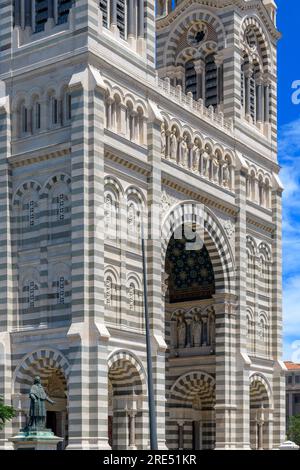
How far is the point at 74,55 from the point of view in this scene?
128ft

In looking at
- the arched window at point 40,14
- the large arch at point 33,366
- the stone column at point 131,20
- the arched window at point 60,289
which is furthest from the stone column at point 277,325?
the arched window at point 40,14

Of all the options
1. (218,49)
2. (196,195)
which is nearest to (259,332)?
(196,195)

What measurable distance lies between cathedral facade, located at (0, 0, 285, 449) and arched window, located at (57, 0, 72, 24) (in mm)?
61

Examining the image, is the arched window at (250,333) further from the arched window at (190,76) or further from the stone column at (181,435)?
the arched window at (190,76)

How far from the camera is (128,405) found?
130 feet

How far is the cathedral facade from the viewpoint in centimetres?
3803

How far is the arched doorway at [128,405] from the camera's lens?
39531 millimetres

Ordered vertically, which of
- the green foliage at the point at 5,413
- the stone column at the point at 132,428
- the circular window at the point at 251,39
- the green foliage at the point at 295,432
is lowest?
the green foliage at the point at 295,432

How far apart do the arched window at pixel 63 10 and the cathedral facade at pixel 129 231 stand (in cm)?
6

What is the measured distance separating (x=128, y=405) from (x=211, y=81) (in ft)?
67.9

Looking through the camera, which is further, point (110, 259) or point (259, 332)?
point (259, 332)
